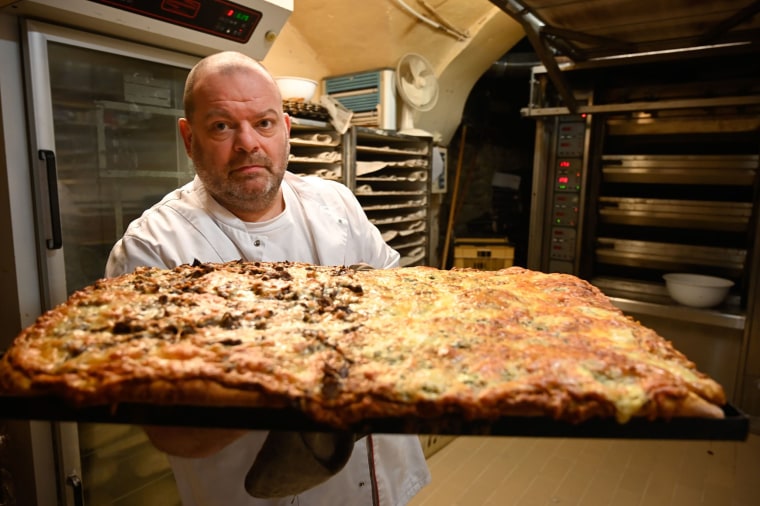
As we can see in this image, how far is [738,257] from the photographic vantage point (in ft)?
10.8

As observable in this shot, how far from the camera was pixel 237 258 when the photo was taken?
1.52 metres

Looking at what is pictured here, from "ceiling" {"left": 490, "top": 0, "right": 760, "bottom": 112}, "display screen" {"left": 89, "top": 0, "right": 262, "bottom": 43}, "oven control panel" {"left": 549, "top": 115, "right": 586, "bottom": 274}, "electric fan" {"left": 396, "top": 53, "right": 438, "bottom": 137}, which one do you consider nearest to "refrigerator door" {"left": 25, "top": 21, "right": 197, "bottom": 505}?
"display screen" {"left": 89, "top": 0, "right": 262, "bottom": 43}

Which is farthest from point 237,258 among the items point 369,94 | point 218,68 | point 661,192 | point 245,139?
point 661,192

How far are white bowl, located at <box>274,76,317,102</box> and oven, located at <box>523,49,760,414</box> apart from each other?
74.4 inches

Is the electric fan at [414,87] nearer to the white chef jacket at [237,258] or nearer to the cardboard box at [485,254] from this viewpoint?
the cardboard box at [485,254]

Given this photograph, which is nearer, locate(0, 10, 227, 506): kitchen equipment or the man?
the man

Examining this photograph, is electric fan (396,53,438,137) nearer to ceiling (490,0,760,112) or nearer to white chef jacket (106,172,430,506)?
ceiling (490,0,760,112)

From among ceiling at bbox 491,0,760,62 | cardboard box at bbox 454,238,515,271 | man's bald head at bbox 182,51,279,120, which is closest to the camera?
man's bald head at bbox 182,51,279,120

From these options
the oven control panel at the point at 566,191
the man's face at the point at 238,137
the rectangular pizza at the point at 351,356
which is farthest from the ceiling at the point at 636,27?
the rectangular pizza at the point at 351,356

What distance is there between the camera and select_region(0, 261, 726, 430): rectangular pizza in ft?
2.31

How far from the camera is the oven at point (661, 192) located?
10.6ft

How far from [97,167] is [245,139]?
0.93m

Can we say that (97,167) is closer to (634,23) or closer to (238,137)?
(238,137)

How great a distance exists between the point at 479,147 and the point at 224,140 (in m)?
4.86
